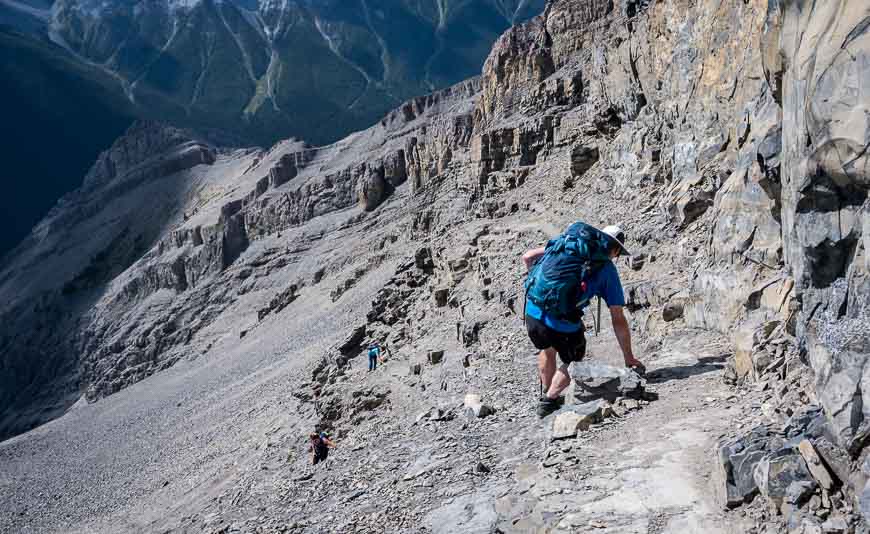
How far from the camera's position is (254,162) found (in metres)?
85.6

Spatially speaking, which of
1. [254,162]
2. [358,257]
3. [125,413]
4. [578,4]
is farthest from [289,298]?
[254,162]

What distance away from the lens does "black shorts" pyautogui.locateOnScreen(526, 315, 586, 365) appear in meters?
7.09

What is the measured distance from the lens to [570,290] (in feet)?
22.3

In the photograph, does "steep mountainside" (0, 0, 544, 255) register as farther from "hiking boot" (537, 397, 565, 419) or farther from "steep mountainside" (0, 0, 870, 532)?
"hiking boot" (537, 397, 565, 419)

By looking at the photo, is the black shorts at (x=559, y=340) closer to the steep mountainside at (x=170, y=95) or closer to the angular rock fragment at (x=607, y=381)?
the angular rock fragment at (x=607, y=381)

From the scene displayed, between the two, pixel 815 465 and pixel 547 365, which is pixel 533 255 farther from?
pixel 815 465

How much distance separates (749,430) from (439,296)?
17107 mm

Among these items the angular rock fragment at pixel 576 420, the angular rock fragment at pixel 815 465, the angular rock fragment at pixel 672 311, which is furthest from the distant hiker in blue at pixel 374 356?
the angular rock fragment at pixel 815 465

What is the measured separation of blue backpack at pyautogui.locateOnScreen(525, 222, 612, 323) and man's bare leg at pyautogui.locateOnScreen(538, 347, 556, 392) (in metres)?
0.51

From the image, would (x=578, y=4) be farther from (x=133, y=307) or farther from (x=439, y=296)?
(x=133, y=307)

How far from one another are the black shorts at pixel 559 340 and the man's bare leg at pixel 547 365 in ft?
0.28

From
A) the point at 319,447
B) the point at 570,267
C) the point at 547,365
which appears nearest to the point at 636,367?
the point at 547,365

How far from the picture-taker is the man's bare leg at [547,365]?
7.31 meters

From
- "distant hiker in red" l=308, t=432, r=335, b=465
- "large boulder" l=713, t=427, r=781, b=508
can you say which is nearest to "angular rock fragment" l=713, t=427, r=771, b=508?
"large boulder" l=713, t=427, r=781, b=508
